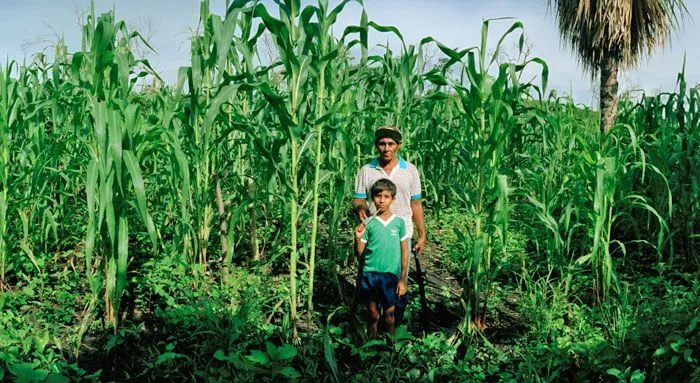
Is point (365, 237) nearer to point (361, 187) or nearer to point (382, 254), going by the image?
point (382, 254)

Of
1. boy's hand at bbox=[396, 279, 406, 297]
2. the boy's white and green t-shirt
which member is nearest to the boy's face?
the boy's white and green t-shirt

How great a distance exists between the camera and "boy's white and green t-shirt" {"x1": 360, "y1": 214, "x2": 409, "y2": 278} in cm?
353

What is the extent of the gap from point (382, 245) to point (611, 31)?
10.4 meters

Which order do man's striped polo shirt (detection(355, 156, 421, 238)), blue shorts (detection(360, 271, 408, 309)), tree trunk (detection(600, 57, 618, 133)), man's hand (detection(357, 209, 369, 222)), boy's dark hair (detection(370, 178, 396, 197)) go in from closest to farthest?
boy's dark hair (detection(370, 178, 396, 197)) → blue shorts (detection(360, 271, 408, 309)) → man's hand (detection(357, 209, 369, 222)) → man's striped polo shirt (detection(355, 156, 421, 238)) → tree trunk (detection(600, 57, 618, 133))

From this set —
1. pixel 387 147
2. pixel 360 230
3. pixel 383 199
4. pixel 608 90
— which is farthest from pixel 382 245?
pixel 608 90

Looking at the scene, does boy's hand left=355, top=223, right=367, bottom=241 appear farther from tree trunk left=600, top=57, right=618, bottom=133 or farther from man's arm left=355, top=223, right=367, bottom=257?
tree trunk left=600, top=57, right=618, bottom=133

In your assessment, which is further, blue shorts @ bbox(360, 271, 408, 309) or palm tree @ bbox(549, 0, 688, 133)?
palm tree @ bbox(549, 0, 688, 133)

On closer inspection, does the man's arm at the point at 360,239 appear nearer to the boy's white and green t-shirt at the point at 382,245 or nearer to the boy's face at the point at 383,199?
the boy's white and green t-shirt at the point at 382,245

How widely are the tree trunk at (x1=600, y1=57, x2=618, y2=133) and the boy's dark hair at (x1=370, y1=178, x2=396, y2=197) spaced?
28.2 feet

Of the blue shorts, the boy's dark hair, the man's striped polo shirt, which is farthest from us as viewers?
the man's striped polo shirt

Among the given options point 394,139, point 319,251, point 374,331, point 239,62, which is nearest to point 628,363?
point 374,331

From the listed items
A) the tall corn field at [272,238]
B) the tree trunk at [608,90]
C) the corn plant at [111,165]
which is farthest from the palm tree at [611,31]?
the corn plant at [111,165]

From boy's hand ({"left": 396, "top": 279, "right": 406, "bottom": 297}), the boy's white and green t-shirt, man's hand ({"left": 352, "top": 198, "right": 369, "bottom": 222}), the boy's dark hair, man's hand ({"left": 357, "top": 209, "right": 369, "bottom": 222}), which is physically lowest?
boy's hand ({"left": 396, "top": 279, "right": 406, "bottom": 297})

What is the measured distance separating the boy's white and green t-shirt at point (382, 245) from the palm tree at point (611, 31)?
29.9 ft
